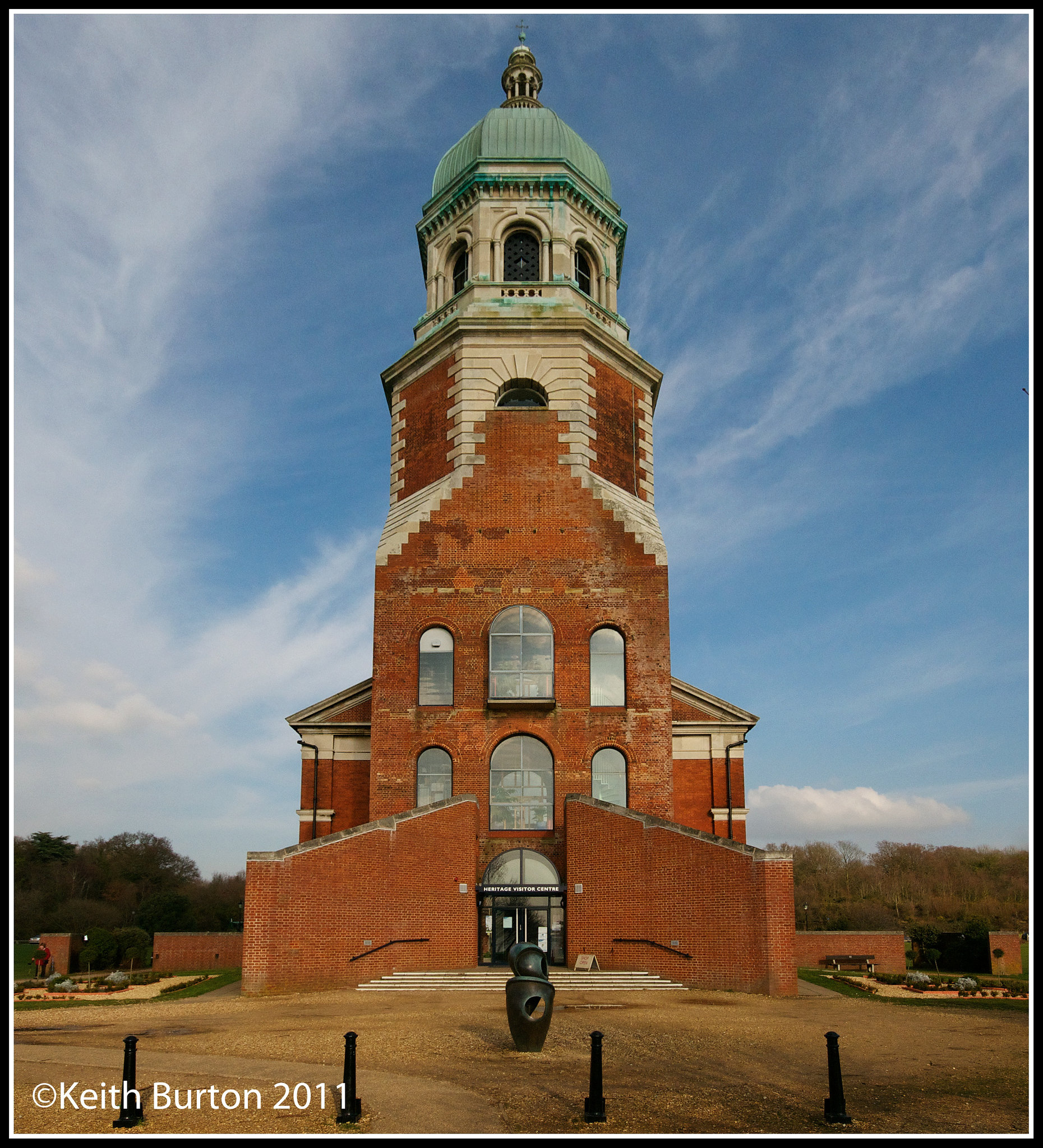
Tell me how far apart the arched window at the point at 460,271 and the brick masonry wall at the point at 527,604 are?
21.5 feet

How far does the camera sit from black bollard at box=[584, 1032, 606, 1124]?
976 cm

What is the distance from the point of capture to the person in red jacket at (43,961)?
105 ft

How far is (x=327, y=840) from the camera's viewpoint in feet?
74.7

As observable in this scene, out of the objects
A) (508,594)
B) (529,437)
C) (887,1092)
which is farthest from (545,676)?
(887,1092)

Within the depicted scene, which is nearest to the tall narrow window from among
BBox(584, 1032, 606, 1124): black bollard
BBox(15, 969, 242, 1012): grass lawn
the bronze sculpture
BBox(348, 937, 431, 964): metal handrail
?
BBox(348, 937, 431, 964): metal handrail

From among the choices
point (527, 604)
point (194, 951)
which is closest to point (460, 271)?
point (527, 604)

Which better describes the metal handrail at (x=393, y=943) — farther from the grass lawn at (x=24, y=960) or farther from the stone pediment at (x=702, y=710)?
the grass lawn at (x=24, y=960)

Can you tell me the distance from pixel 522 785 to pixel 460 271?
17759 mm

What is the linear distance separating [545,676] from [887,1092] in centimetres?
1670

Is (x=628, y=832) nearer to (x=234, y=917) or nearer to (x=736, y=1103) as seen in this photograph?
(x=736, y=1103)

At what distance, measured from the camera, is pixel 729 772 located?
3030 cm

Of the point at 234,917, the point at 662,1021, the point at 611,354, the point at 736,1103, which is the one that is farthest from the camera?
the point at 234,917

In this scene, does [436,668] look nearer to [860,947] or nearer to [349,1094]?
[860,947]

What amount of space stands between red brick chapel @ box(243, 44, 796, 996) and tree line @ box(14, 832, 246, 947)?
1582cm
